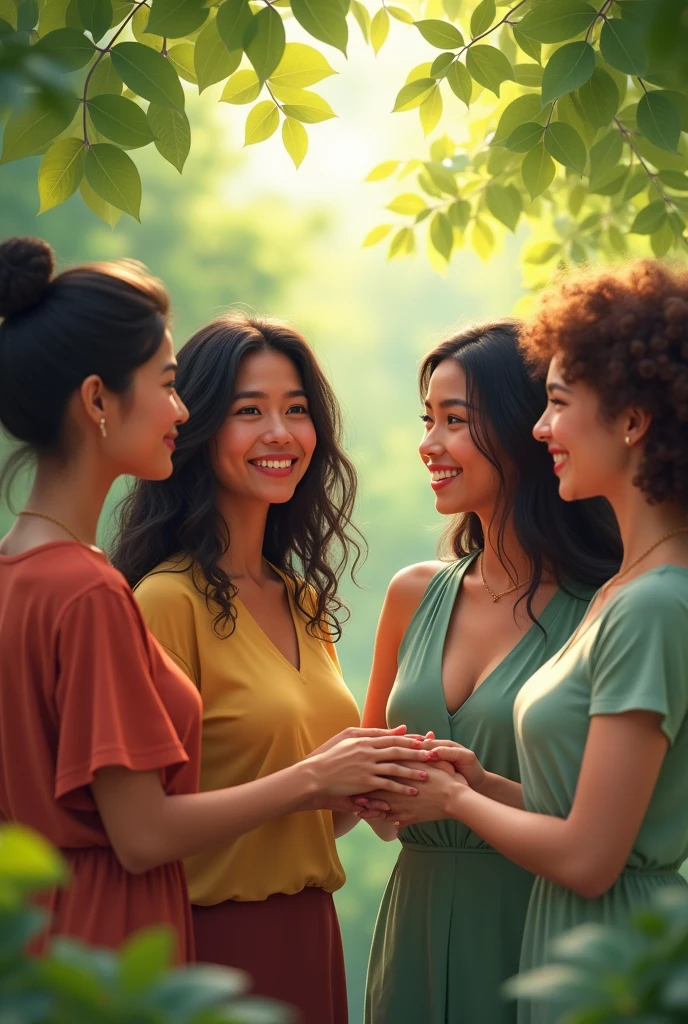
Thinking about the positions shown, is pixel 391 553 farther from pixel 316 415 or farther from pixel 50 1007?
pixel 50 1007

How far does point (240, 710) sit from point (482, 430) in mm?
1073

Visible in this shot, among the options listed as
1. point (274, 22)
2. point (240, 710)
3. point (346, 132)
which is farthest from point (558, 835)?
point (346, 132)

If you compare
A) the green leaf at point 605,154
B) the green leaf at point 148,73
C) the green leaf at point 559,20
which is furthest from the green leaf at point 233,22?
the green leaf at point 605,154

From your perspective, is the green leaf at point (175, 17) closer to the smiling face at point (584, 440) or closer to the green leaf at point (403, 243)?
the smiling face at point (584, 440)

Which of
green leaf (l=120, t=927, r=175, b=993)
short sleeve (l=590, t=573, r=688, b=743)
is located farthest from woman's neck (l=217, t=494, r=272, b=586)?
green leaf (l=120, t=927, r=175, b=993)

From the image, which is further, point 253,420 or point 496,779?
point 253,420

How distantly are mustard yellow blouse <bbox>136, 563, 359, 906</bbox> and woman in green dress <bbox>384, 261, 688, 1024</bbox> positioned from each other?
55 centimetres

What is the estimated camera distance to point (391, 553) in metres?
26.2

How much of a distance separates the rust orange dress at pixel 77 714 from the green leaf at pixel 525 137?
1.67 meters

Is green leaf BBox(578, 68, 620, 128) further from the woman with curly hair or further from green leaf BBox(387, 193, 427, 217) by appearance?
green leaf BBox(387, 193, 427, 217)

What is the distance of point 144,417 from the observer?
257 centimetres

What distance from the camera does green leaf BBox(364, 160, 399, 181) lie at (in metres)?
4.86

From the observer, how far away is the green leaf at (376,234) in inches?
201

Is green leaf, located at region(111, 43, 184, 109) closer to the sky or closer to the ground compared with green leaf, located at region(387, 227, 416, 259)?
closer to the ground
